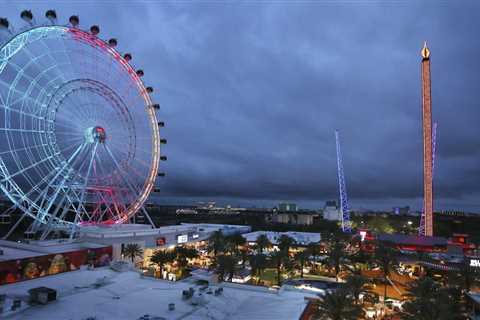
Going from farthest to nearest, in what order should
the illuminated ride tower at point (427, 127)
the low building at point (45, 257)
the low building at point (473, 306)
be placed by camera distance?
the illuminated ride tower at point (427, 127)
the low building at point (45, 257)
the low building at point (473, 306)

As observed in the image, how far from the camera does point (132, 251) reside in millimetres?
54000

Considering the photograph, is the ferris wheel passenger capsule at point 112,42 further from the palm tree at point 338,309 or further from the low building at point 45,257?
the palm tree at point 338,309

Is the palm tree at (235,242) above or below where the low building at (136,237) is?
below

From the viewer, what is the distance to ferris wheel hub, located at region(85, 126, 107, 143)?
52781 millimetres

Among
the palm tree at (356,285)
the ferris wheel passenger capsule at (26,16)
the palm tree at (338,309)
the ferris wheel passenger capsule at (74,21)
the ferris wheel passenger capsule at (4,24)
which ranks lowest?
the palm tree at (356,285)

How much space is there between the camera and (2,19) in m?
36.8

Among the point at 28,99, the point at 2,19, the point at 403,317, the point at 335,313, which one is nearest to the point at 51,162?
the point at 28,99

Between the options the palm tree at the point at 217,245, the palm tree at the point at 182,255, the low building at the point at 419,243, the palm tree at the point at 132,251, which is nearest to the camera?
the palm tree at the point at 132,251

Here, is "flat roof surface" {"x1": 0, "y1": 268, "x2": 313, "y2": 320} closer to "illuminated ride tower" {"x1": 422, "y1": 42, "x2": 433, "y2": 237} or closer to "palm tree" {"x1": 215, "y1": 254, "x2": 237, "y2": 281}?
"palm tree" {"x1": 215, "y1": 254, "x2": 237, "y2": 281}

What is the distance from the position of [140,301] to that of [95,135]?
32.6 m

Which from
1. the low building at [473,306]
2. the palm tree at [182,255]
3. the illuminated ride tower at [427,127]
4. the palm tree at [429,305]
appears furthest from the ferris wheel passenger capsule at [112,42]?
the illuminated ride tower at [427,127]

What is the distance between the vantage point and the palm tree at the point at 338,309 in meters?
24.4

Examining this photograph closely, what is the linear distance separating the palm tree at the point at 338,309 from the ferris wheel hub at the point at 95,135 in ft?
141

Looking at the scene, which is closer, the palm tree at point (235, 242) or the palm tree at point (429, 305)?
the palm tree at point (429, 305)
